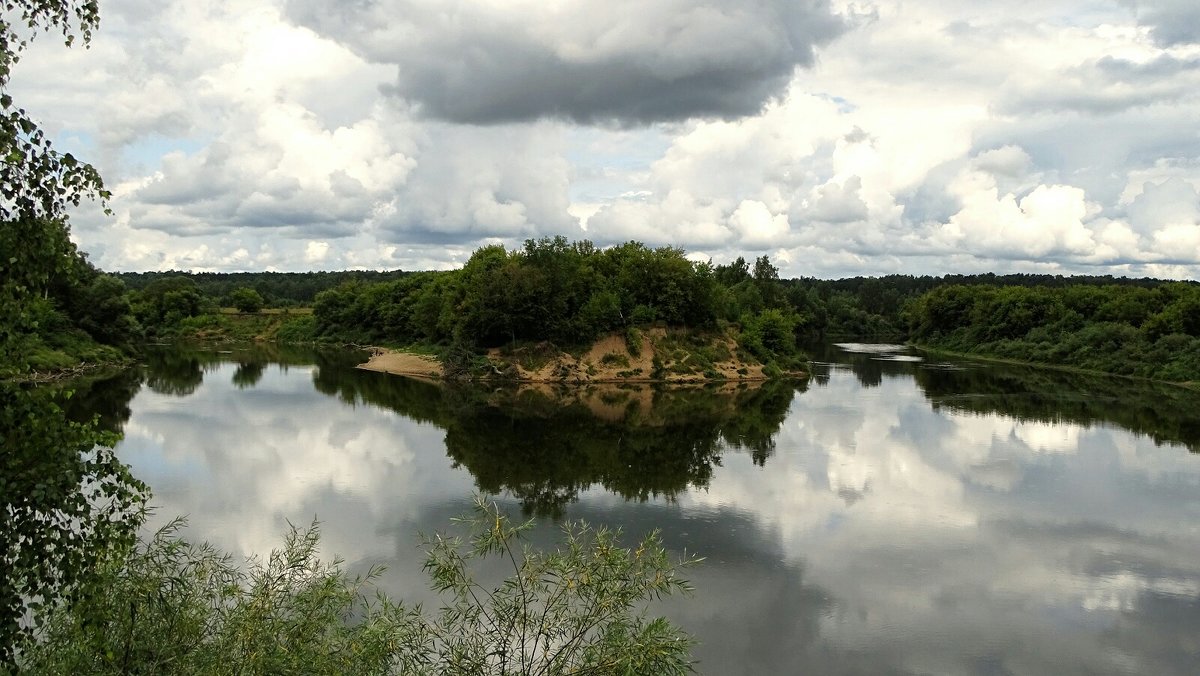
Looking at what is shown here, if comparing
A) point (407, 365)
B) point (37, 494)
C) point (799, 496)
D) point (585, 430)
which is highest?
point (37, 494)

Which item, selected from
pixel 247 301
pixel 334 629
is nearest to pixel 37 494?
pixel 334 629

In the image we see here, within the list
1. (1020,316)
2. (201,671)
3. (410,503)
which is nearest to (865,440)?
(410,503)

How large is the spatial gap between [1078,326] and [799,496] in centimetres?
7879

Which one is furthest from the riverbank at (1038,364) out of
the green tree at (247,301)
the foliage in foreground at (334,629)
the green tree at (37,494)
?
the green tree at (247,301)

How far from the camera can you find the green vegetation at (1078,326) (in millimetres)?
70375

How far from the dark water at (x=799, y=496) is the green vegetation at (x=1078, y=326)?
20.8 meters

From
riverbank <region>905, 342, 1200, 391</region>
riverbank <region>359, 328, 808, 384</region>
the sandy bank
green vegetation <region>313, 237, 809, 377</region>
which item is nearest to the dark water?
riverbank <region>359, 328, 808, 384</region>

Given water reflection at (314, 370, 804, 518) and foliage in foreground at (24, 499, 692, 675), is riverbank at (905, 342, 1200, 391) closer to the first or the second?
water reflection at (314, 370, 804, 518)

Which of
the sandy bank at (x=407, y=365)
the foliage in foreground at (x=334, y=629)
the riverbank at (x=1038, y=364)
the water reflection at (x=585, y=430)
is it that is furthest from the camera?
the sandy bank at (x=407, y=365)

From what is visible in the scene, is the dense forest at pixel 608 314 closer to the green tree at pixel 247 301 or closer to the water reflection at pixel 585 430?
the water reflection at pixel 585 430

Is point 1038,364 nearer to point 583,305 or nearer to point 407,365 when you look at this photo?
point 583,305

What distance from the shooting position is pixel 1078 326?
89500mm

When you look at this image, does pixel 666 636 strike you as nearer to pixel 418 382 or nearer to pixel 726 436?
pixel 726 436

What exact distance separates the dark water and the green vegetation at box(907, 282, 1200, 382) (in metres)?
20.8
